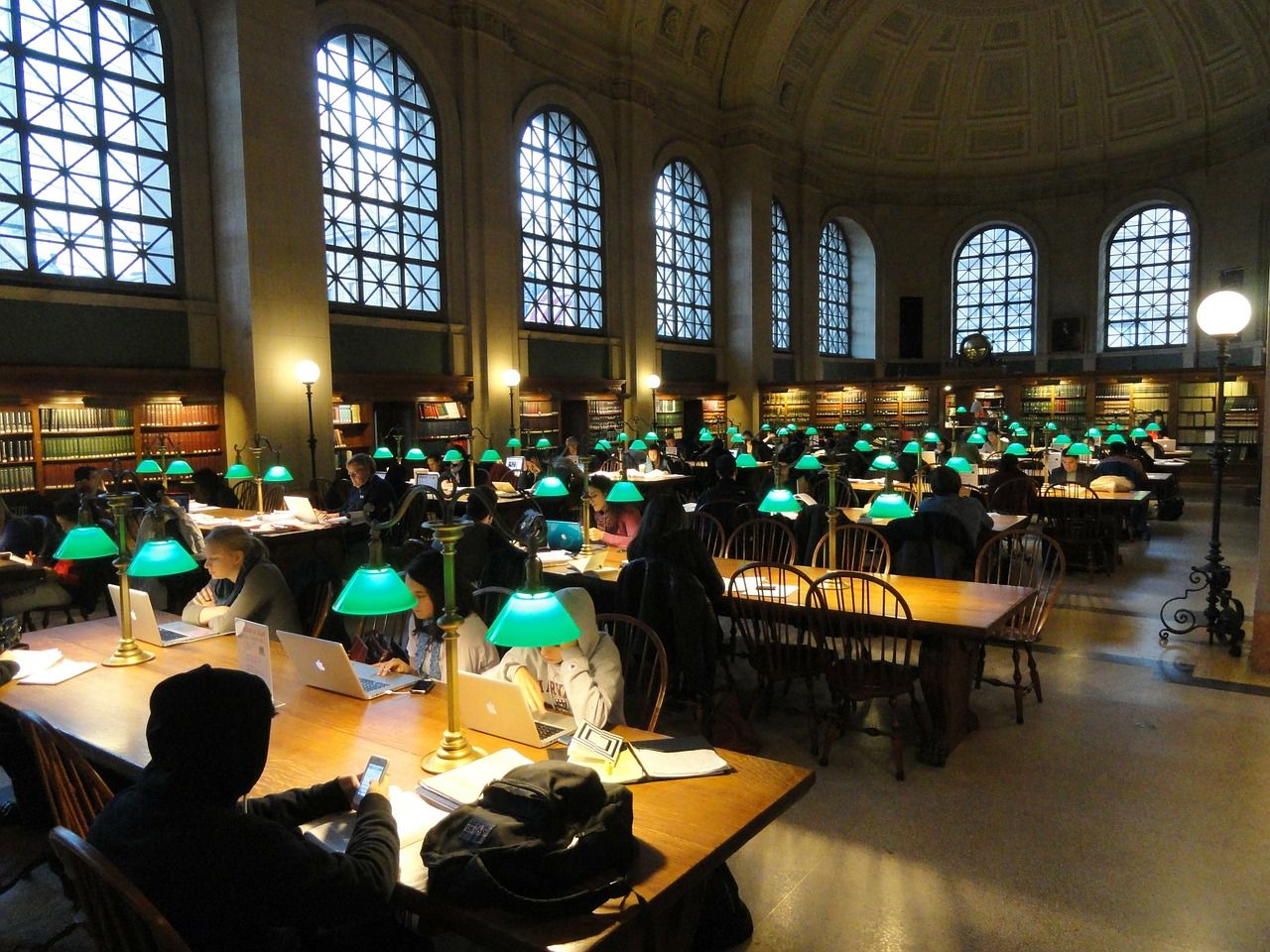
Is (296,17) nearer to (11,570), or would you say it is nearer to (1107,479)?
(11,570)

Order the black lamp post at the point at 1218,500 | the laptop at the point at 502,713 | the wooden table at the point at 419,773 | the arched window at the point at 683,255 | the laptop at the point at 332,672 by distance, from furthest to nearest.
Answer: the arched window at the point at 683,255, the black lamp post at the point at 1218,500, the laptop at the point at 332,672, the laptop at the point at 502,713, the wooden table at the point at 419,773

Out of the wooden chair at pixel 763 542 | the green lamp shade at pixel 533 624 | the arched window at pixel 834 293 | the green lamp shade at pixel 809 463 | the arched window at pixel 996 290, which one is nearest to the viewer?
the green lamp shade at pixel 533 624

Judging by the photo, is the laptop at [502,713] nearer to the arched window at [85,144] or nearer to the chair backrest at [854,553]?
the chair backrest at [854,553]

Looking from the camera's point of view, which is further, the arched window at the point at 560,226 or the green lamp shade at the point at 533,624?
the arched window at the point at 560,226

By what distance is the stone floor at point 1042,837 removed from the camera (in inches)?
113

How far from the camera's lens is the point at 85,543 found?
10.6ft

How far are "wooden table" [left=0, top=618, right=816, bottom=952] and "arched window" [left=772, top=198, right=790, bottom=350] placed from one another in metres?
19.3

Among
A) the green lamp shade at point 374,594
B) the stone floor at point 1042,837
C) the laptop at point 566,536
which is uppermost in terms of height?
the green lamp shade at point 374,594

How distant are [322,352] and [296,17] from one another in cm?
430

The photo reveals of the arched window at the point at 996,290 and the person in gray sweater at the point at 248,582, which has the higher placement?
the arched window at the point at 996,290

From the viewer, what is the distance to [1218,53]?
62.1 feet

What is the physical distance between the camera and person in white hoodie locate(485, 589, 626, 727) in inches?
115

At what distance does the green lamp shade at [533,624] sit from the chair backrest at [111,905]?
856mm

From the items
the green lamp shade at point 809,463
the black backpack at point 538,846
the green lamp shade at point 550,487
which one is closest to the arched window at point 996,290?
the green lamp shade at point 809,463
